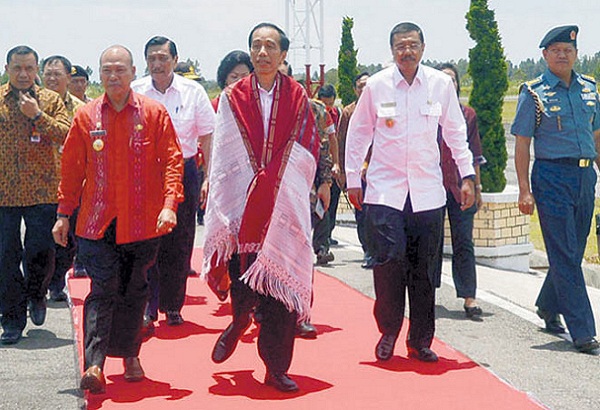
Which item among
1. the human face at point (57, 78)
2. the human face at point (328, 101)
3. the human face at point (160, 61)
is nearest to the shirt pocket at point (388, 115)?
the human face at point (160, 61)

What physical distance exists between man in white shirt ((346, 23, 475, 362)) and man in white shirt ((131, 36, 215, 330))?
166cm

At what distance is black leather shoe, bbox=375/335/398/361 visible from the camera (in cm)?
649

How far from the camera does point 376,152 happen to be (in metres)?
6.59

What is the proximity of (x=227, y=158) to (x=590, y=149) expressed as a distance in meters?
2.79

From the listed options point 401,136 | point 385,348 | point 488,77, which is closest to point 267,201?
point 401,136

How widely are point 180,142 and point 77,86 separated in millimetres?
2810

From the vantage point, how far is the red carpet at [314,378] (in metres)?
5.54

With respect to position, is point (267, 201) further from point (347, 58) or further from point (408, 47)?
point (347, 58)

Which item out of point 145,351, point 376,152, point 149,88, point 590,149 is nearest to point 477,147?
point 590,149

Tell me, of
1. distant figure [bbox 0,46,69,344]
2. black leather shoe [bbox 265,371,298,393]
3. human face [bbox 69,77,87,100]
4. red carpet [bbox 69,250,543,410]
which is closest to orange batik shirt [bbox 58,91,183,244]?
red carpet [bbox 69,250,543,410]

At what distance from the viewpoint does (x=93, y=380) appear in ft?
18.0

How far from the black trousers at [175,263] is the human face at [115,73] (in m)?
1.92

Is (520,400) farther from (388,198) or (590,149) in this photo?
(590,149)

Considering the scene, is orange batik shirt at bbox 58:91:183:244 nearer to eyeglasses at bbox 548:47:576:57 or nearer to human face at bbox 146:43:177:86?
human face at bbox 146:43:177:86
